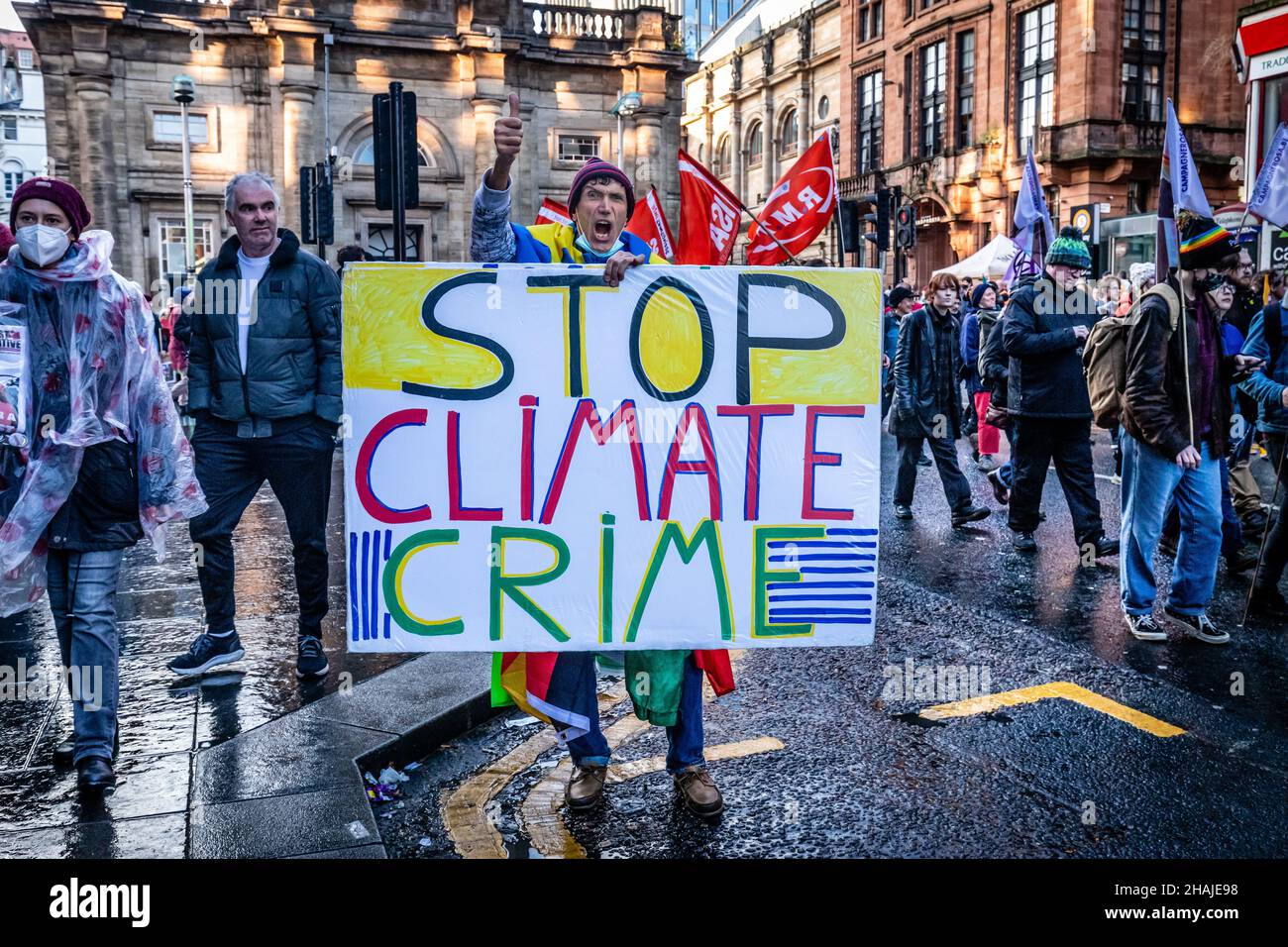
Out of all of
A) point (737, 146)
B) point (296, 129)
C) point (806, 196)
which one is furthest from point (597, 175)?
point (737, 146)

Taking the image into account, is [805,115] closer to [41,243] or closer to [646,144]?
[646,144]

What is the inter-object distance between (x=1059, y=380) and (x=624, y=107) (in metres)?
30.9

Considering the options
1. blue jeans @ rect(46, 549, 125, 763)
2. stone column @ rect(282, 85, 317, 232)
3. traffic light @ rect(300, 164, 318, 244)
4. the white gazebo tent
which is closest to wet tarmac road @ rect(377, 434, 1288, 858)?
blue jeans @ rect(46, 549, 125, 763)

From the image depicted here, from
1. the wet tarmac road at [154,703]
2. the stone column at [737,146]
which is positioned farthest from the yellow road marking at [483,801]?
the stone column at [737,146]

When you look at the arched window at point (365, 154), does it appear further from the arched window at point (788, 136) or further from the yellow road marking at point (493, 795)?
the yellow road marking at point (493, 795)

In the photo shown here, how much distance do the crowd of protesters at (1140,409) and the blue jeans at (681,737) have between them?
3.01 metres

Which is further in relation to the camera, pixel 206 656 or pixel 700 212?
pixel 700 212

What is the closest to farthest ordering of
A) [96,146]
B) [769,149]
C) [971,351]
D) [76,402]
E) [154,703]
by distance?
[76,402]
[154,703]
[971,351]
[96,146]
[769,149]

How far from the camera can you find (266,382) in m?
5.02

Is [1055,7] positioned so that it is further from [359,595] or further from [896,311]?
[359,595]

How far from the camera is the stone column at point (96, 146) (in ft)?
114

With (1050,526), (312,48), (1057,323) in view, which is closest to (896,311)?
(1050,526)

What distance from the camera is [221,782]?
3877mm
